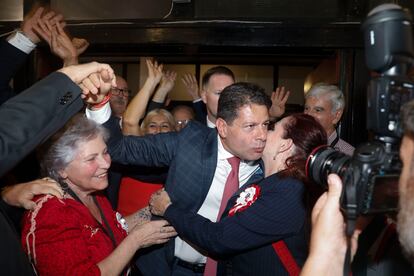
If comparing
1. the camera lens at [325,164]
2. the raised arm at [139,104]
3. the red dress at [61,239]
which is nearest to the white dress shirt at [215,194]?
the red dress at [61,239]

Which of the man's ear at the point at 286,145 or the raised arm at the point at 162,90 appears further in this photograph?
the raised arm at the point at 162,90

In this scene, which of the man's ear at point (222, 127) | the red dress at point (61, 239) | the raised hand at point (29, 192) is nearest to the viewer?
the red dress at point (61, 239)

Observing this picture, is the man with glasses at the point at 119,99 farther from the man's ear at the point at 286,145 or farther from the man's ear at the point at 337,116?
the man's ear at the point at 286,145

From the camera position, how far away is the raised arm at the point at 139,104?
279 cm

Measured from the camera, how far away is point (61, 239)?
4.98ft

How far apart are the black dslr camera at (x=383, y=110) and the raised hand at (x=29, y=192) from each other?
3.68 ft

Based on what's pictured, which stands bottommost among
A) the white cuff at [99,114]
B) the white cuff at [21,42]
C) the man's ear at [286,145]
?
the man's ear at [286,145]

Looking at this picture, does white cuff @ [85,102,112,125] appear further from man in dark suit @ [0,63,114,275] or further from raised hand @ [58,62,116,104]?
man in dark suit @ [0,63,114,275]

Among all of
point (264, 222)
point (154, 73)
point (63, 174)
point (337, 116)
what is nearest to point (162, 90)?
point (154, 73)

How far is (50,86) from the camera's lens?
1.13m

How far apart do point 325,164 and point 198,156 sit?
3.31ft

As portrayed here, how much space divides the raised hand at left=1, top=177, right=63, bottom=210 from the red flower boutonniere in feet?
2.41

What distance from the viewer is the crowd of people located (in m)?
1.13

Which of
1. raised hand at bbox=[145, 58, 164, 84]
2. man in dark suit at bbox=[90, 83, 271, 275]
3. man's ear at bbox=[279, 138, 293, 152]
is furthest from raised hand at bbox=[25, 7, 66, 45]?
man's ear at bbox=[279, 138, 293, 152]
